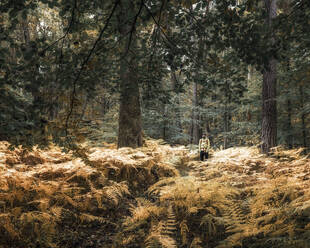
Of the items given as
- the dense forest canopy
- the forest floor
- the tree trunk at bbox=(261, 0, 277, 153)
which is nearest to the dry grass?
the forest floor

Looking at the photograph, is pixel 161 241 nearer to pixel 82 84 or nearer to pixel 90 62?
pixel 82 84

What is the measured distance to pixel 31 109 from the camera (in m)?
2.58

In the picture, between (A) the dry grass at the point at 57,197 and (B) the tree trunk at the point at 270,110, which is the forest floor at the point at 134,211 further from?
(B) the tree trunk at the point at 270,110

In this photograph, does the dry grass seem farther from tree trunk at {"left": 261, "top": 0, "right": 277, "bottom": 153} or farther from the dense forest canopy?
tree trunk at {"left": 261, "top": 0, "right": 277, "bottom": 153}

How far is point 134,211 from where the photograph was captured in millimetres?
4238

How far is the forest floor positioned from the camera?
10.3ft

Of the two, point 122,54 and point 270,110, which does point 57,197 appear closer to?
point 122,54

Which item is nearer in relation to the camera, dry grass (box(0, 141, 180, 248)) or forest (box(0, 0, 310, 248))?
forest (box(0, 0, 310, 248))

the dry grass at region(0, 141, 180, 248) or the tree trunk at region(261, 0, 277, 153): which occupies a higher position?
the tree trunk at region(261, 0, 277, 153)

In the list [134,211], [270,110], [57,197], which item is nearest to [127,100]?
[134,211]

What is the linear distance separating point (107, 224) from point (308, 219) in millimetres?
3244

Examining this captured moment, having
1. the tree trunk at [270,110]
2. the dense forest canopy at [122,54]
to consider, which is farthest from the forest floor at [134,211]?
the tree trunk at [270,110]

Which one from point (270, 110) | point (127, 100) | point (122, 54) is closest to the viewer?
point (122, 54)

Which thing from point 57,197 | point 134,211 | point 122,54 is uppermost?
point 122,54
